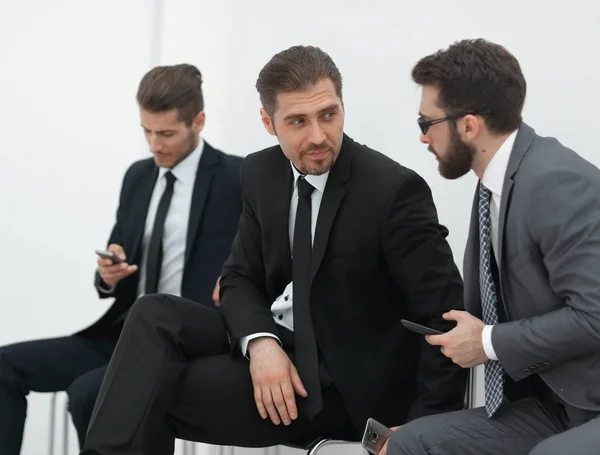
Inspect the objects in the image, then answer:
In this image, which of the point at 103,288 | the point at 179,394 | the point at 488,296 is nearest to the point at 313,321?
the point at 179,394

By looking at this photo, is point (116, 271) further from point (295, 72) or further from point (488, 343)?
point (488, 343)

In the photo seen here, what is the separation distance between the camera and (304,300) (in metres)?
2.52

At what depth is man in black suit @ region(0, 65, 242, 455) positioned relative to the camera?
3.25 meters

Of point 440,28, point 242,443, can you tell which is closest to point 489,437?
point 242,443

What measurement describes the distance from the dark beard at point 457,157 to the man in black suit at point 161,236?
3.91ft

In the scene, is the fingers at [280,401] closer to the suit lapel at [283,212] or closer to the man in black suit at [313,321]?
the man in black suit at [313,321]

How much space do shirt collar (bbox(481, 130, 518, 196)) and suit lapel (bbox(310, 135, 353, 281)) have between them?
43 cm

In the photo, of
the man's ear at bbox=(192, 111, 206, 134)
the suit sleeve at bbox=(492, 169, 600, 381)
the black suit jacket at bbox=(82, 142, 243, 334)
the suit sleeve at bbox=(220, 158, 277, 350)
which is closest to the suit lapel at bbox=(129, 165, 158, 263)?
the black suit jacket at bbox=(82, 142, 243, 334)

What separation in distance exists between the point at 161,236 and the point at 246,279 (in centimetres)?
72

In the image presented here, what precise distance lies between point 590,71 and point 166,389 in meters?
1.53

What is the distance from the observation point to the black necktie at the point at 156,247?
131 inches

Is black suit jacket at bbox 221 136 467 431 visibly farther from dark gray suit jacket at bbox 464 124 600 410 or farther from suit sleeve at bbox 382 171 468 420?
dark gray suit jacket at bbox 464 124 600 410

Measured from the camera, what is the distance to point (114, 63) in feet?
14.3

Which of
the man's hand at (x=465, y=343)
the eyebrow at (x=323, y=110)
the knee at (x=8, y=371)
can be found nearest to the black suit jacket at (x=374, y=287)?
the eyebrow at (x=323, y=110)
